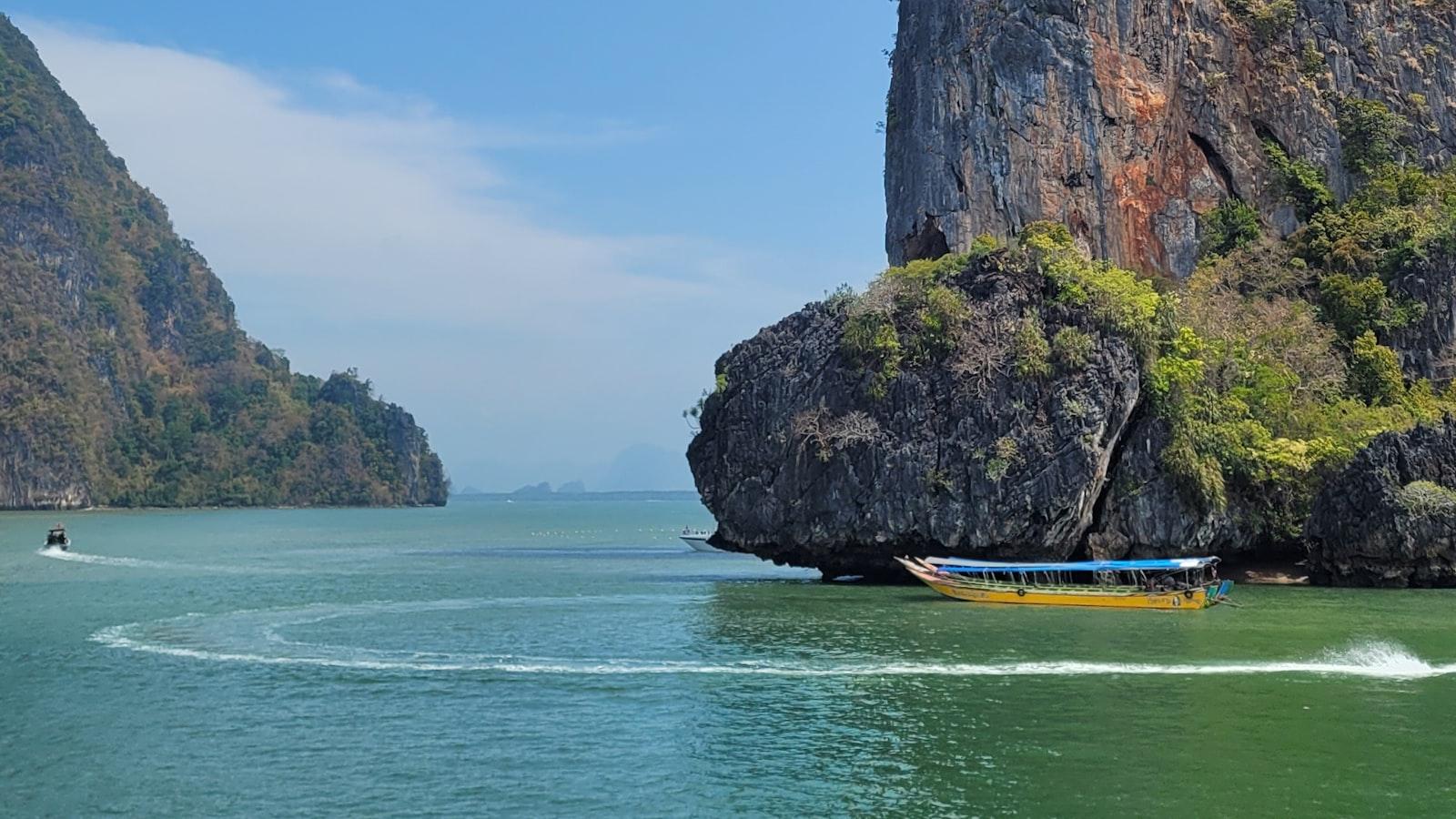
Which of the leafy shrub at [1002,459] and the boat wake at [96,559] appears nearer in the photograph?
the leafy shrub at [1002,459]

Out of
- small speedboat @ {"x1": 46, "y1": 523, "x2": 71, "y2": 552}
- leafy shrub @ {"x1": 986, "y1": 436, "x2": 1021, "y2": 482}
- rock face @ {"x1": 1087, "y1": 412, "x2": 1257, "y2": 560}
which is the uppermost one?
leafy shrub @ {"x1": 986, "y1": 436, "x2": 1021, "y2": 482}

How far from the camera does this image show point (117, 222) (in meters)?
194

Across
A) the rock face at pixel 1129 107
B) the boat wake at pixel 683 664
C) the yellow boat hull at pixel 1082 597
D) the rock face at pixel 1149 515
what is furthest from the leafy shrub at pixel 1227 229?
the boat wake at pixel 683 664

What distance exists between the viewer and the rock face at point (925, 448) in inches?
1591

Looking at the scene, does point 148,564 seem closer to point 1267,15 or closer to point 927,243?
point 927,243

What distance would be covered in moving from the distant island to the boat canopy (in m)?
129

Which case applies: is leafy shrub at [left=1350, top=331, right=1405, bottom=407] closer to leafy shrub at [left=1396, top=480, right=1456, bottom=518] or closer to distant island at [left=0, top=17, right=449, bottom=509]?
leafy shrub at [left=1396, top=480, right=1456, bottom=518]

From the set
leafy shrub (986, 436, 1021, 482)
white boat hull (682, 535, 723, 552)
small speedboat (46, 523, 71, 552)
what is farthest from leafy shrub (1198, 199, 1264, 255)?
small speedboat (46, 523, 71, 552)

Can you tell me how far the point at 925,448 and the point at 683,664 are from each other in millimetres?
16245

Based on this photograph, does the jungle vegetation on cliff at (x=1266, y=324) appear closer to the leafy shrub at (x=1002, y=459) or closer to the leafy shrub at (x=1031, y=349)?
the leafy shrub at (x=1031, y=349)

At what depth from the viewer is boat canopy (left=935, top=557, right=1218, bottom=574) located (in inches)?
1417

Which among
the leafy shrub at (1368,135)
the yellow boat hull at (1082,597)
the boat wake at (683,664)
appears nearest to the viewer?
the boat wake at (683,664)

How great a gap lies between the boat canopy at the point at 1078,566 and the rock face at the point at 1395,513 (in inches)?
187

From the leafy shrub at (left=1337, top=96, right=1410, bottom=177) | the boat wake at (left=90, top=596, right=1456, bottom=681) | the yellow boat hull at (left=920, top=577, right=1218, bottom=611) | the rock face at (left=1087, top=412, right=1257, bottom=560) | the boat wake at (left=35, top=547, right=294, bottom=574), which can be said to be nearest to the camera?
the boat wake at (left=90, top=596, right=1456, bottom=681)
